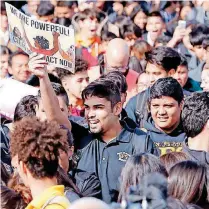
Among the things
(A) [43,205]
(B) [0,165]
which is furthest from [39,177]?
(B) [0,165]

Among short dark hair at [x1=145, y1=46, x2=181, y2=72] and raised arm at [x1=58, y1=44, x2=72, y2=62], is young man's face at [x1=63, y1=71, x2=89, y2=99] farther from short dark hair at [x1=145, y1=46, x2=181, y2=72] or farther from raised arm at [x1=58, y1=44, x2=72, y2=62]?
raised arm at [x1=58, y1=44, x2=72, y2=62]

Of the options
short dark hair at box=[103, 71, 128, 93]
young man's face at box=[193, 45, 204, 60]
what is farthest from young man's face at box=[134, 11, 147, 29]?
short dark hair at box=[103, 71, 128, 93]

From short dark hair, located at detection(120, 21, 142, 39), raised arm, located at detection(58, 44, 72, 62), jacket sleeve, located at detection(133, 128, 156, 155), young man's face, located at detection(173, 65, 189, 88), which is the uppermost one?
short dark hair, located at detection(120, 21, 142, 39)

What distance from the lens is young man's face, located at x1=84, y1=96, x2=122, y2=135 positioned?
6527 millimetres

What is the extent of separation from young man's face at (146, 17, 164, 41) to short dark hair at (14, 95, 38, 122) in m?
6.08

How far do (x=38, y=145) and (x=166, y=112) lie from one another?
7.94 feet

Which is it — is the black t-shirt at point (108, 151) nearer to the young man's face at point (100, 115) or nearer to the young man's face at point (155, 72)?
the young man's face at point (100, 115)

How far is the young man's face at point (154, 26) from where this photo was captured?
41.3 ft

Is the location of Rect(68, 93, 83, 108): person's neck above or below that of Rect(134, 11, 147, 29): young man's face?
below

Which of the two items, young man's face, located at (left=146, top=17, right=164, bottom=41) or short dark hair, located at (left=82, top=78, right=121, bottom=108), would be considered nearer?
short dark hair, located at (left=82, top=78, right=121, bottom=108)

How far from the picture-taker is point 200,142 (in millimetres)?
6285

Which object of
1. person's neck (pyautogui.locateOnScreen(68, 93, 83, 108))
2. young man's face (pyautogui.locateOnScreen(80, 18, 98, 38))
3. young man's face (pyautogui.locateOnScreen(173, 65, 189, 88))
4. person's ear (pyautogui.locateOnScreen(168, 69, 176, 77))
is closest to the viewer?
person's neck (pyautogui.locateOnScreen(68, 93, 83, 108))

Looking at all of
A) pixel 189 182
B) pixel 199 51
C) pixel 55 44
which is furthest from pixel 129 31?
pixel 189 182

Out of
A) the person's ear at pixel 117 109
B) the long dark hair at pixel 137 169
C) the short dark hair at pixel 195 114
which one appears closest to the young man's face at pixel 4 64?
the person's ear at pixel 117 109
